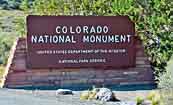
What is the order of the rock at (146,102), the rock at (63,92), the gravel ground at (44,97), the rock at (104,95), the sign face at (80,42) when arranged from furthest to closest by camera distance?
the sign face at (80,42), the rock at (63,92), the rock at (104,95), the rock at (146,102), the gravel ground at (44,97)

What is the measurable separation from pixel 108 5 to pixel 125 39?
10.3 feet

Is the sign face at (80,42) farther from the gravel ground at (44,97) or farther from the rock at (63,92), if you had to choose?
the rock at (63,92)

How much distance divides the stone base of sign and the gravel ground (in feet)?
2.98

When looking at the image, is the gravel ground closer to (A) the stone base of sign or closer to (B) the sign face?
(A) the stone base of sign

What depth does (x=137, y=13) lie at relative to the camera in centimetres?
2109

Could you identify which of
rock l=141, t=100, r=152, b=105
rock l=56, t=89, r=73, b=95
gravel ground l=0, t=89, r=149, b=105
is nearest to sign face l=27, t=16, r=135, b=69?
gravel ground l=0, t=89, r=149, b=105

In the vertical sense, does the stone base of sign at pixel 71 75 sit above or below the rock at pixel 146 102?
above

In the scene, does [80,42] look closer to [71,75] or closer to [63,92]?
[71,75]

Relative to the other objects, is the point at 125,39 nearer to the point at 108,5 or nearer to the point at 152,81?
the point at 152,81

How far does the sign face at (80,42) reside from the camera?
1917 centimetres

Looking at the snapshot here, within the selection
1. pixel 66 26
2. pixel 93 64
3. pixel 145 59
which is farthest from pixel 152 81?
pixel 66 26

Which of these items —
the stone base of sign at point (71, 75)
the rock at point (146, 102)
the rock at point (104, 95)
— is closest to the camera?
the rock at point (146, 102)

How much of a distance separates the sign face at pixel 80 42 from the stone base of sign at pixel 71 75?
17 centimetres

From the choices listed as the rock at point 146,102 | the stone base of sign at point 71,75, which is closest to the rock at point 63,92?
the stone base of sign at point 71,75
